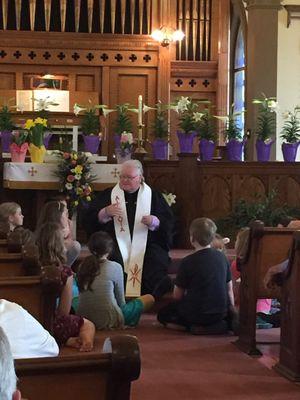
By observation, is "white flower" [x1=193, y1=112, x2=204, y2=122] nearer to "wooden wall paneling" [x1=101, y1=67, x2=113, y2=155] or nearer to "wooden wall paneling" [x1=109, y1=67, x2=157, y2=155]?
"wooden wall paneling" [x1=101, y1=67, x2=113, y2=155]

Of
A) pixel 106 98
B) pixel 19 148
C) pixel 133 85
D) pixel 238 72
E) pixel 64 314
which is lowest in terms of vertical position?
pixel 64 314

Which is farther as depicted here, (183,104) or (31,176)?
(183,104)

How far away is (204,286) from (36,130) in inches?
143

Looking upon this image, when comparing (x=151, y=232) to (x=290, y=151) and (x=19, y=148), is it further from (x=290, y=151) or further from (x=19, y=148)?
(x=290, y=151)

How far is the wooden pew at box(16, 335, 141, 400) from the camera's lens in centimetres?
180

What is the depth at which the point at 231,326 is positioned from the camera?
19.7ft

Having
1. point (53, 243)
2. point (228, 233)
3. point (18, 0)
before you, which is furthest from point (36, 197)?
point (18, 0)

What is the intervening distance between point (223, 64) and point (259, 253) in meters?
9.03

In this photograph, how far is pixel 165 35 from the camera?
44.3 ft

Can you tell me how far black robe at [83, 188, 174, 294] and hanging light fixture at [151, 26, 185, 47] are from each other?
6.44m

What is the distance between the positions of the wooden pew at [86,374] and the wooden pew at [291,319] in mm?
2744

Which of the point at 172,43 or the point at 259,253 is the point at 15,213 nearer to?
the point at 259,253

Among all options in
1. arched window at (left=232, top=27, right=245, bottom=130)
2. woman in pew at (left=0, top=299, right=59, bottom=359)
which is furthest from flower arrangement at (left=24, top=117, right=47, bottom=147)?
arched window at (left=232, top=27, right=245, bottom=130)

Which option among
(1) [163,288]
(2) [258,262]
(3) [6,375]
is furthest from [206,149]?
(3) [6,375]
